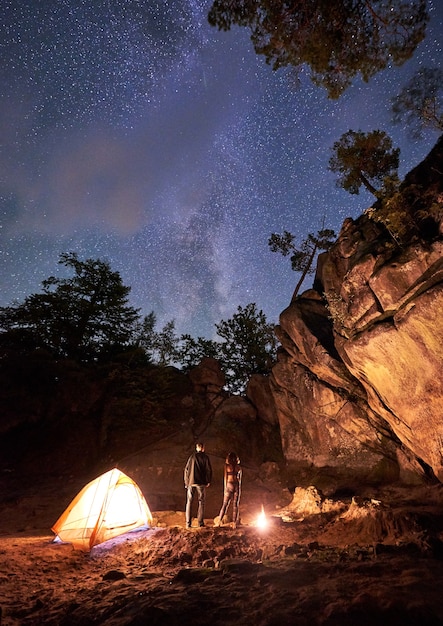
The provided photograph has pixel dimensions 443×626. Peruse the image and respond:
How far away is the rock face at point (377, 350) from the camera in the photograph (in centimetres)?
961

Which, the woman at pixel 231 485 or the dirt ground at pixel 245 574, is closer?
the dirt ground at pixel 245 574

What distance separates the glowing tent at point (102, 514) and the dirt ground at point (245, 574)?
14.5 inches

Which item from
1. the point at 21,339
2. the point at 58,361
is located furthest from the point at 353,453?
the point at 21,339

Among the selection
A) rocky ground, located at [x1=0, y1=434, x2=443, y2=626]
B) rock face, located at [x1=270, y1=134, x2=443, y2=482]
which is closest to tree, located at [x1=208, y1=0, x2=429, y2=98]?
rock face, located at [x1=270, y1=134, x2=443, y2=482]

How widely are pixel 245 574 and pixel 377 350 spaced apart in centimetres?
830

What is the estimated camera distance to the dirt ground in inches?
138

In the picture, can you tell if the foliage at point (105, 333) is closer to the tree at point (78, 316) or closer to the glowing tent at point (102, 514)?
the tree at point (78, 316)

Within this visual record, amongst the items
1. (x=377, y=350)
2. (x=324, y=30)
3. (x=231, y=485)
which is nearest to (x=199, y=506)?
(x=231, y=485)

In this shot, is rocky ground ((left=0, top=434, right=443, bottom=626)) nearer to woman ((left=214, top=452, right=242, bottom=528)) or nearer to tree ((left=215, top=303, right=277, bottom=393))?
woman ((left=214, top=452, right=242, bottom=528))

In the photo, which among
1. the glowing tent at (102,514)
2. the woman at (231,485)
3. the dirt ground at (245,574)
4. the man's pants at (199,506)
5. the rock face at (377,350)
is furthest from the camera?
the rock face at (377,350)

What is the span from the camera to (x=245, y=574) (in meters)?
4.77

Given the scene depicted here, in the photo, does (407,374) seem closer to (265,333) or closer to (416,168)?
(416,168)

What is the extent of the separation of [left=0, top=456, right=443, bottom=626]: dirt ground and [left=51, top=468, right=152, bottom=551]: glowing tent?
37cm

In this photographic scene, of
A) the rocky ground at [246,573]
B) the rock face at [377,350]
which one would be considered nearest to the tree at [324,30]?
the rock face at [377,350]
